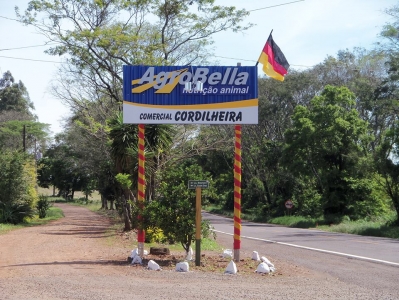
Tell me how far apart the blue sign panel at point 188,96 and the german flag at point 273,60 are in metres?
0.85

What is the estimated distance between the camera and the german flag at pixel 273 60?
15352 millimetres

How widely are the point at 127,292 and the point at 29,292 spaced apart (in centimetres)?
167

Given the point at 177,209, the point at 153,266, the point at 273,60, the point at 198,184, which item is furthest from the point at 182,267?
the point at 273,60

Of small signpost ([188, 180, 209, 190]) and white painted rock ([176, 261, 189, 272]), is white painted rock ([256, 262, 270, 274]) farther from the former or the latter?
small signpost ([188, 180, 209, 190])

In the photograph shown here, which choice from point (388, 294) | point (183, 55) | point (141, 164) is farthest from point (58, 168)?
point (388, 294)

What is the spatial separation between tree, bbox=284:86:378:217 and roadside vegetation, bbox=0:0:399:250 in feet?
0.27

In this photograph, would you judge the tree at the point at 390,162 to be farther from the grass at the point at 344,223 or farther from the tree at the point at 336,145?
the tree at the point at 336,145

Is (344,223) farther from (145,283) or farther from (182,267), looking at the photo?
(145,283)

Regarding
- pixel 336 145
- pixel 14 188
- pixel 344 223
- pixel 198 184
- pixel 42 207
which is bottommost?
pixel 344 223

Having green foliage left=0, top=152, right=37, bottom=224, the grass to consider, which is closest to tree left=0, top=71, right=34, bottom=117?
the grass

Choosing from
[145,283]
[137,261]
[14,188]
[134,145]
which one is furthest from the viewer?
[14,188]

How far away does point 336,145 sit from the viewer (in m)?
43.2

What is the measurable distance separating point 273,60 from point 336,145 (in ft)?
95.6

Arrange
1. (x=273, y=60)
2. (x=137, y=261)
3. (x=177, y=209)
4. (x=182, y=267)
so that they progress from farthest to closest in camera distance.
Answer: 1. (x=273, y=60)
2. (x=177, y=209)
3. (x=137, y=261)
4. (x=182, y=267)
